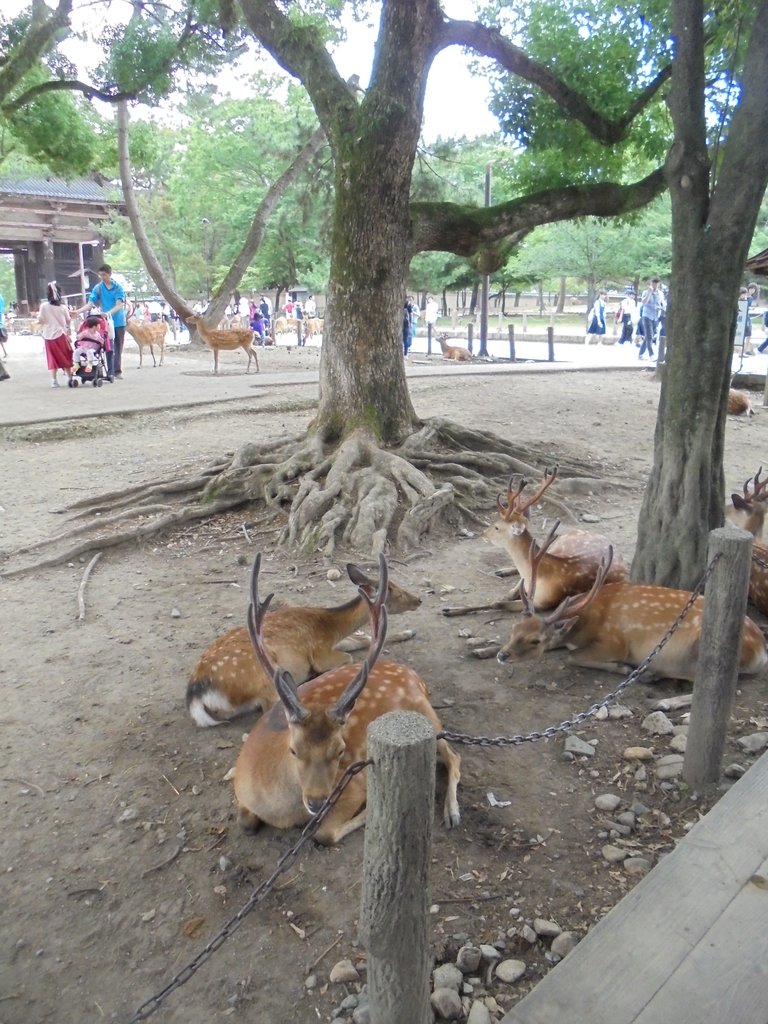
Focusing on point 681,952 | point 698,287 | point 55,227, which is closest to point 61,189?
point 55,227

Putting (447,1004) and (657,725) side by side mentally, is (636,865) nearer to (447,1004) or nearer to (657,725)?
(447,1004)

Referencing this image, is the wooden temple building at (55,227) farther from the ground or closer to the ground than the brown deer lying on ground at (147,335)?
farther from the ground

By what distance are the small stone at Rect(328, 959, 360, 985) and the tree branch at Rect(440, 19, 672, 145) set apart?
6.73 meters

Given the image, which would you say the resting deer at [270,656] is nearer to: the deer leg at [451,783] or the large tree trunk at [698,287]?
the deer leg at [451,783]

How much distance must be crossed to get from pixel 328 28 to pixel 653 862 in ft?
42.3

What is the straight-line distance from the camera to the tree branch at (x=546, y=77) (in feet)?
22.4

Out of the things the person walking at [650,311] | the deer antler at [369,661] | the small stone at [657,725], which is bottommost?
the small stone at [657,725]

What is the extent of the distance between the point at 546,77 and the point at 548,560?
474 centimetres

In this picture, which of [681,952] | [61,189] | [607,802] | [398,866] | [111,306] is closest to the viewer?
[398,866]

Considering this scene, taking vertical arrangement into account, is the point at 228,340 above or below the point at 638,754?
above

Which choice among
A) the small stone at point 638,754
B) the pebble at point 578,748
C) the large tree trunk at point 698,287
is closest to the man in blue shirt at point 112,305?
the large tree trunk at point 698,287

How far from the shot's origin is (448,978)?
7.20 ft

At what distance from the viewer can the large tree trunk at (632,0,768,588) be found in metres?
3.90

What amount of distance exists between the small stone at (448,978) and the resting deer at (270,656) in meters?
1.35
